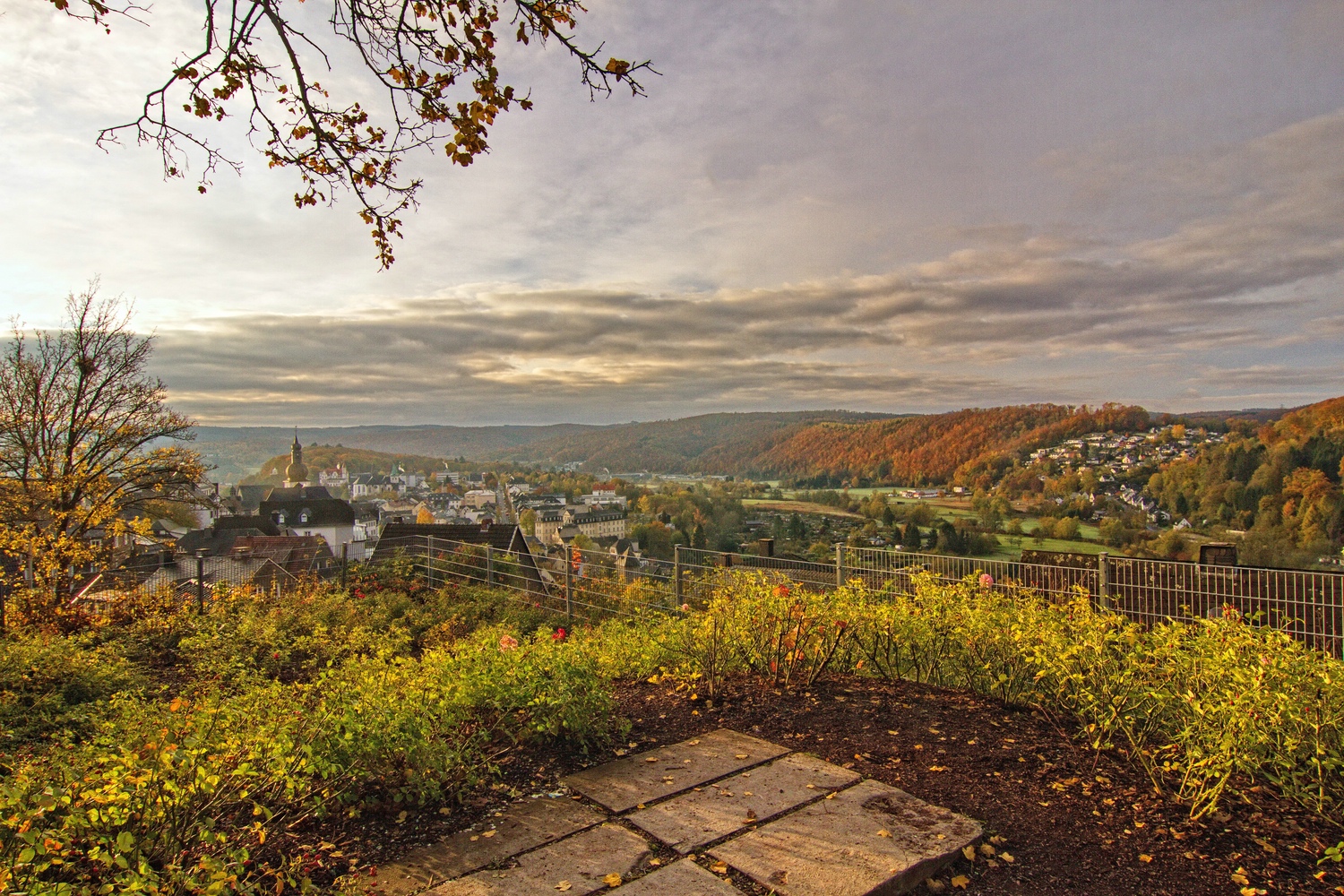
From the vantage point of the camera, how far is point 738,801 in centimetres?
272

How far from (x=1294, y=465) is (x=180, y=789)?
2914 cm

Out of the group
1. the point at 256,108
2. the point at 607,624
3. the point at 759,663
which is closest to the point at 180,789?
the point at 759,663

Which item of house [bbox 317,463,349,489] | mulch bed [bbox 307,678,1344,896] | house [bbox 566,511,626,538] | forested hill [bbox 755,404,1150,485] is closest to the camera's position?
mulch bed [bbox 307,678,1344,896]

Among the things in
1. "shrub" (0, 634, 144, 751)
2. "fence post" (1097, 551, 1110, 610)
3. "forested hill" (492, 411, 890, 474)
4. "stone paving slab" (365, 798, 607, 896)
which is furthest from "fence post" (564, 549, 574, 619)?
"forested hill" (492, 411, 890, 474)

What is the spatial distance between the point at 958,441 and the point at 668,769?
3058 centimetres

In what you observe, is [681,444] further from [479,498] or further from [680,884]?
[680,884]

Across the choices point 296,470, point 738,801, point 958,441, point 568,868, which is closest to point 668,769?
point 738,801

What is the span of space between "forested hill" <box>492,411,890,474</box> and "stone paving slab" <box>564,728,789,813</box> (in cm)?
3502

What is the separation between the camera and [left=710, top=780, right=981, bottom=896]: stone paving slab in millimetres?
2170

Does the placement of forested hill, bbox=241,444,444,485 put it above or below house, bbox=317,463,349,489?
above

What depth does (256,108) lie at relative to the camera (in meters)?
4.28

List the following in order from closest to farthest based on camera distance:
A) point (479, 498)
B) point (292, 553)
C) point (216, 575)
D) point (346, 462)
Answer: point (216, 575) → point (292, 553) → point (479, 498) → point (346, 462)

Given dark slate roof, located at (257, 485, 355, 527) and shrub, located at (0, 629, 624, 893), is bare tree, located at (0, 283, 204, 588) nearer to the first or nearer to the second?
shrub, located at (0, 629, 624, 893)

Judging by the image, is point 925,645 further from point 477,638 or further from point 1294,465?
point 1294,465
